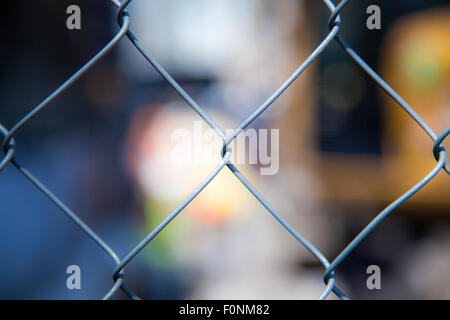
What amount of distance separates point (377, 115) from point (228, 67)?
0.86 m

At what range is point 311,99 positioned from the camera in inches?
83.7

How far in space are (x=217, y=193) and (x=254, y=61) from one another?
778 millimetres

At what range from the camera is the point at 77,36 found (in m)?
2.21

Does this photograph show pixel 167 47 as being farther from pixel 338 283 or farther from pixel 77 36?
pixel 338 283

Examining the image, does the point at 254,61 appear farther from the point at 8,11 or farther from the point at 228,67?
the point at 8,11

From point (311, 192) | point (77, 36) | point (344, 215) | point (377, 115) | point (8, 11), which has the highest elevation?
point (8, 11)

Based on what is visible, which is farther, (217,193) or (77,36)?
(77,36)

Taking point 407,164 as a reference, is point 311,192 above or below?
below

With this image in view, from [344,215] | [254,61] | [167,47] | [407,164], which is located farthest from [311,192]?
[167,47]
